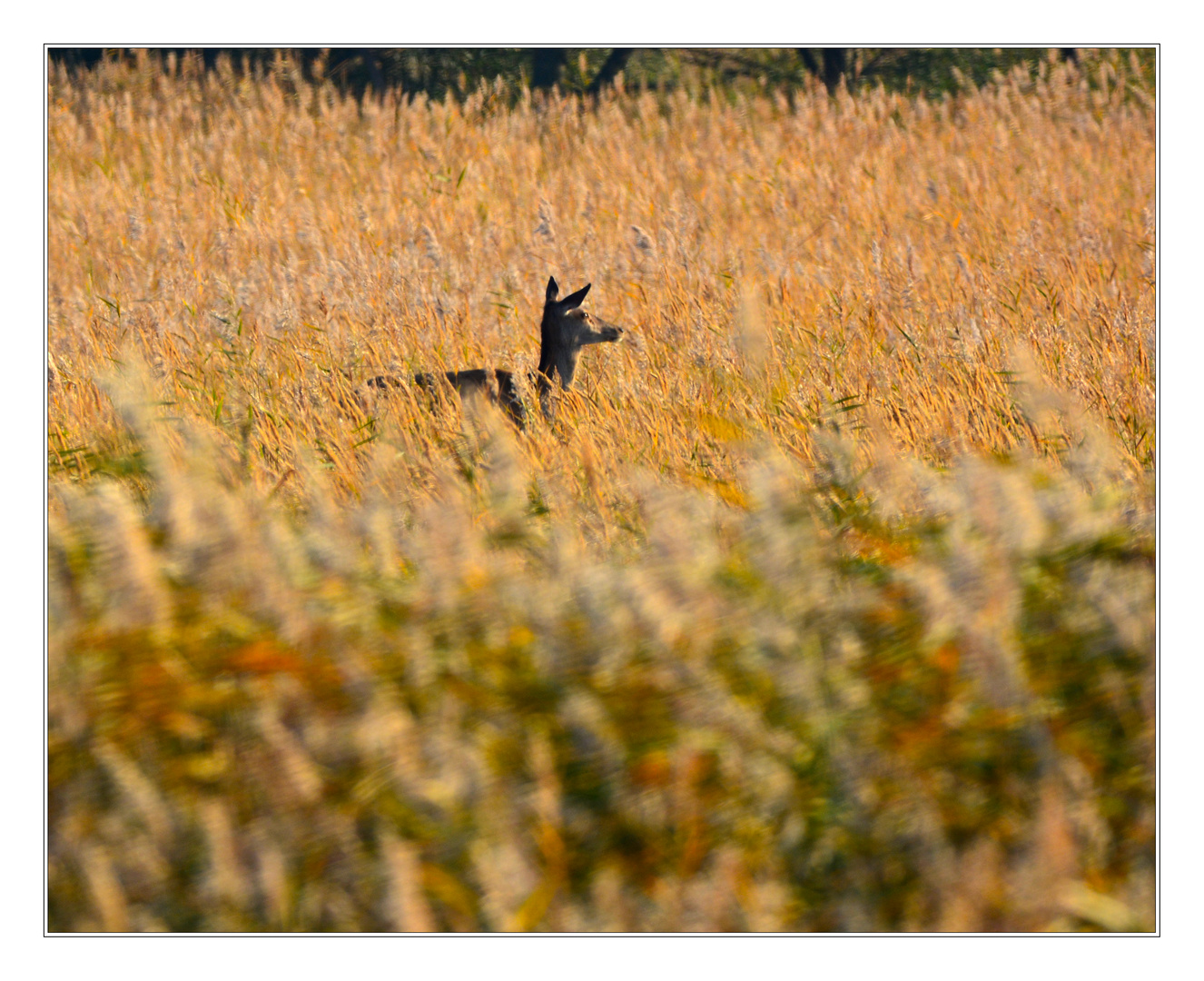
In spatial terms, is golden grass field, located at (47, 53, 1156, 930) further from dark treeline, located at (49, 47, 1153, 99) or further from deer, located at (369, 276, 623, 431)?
dark treeline, located at (49, 47, 1153, 99)

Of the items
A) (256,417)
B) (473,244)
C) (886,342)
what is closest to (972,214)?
(886,342)

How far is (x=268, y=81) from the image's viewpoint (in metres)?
12.2

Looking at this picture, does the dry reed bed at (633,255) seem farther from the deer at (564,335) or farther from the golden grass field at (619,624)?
the deer at (564,335)

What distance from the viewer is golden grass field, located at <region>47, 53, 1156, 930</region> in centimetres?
254

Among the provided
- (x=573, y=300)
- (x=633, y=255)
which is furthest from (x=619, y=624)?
(x=633, y=255)

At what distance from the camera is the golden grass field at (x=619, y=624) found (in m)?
2.54

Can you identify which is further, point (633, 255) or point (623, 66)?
point (623, 66)

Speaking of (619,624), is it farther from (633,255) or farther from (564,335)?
(633,255)

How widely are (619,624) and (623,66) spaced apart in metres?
10.7

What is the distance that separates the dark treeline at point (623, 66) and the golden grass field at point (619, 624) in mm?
6223

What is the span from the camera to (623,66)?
12.5 metres

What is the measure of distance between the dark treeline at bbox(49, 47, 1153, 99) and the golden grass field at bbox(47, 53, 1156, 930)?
6223 millimetres

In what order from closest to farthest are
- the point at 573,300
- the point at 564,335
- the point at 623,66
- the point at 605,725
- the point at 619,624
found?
the point at 605,725 < the point at 619,624 < the point at 573,300 < the point at 564,335 < the point at 623,66

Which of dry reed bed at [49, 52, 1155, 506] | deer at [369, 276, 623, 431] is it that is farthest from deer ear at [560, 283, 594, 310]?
dry reed bed at [49, 52, 1155, 506]
